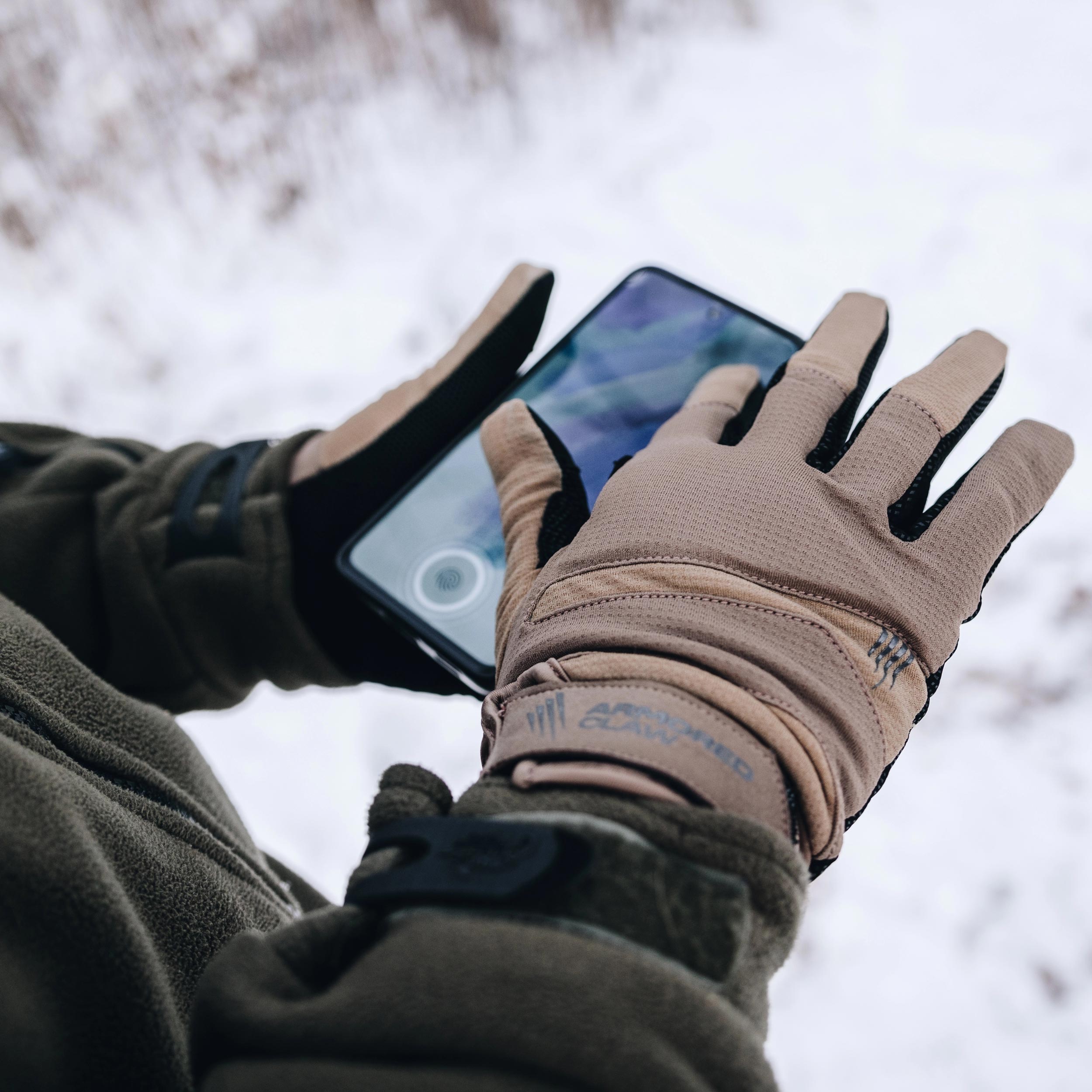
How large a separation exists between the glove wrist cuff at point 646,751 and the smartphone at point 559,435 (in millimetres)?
317

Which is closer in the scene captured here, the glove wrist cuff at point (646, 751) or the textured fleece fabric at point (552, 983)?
the textured fleece fabric at point (552, 983)

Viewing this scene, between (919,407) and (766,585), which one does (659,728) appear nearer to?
(766,585)

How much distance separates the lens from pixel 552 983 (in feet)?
1.11

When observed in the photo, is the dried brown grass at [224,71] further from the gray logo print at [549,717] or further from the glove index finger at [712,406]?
the gray logo print at [549,717]

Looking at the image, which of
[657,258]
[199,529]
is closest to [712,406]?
[199,529]

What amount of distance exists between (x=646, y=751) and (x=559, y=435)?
45cm

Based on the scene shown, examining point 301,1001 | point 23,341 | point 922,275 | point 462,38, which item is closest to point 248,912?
point 301,1001

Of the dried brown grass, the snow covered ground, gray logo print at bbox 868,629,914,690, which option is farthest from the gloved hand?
the dried brown grass

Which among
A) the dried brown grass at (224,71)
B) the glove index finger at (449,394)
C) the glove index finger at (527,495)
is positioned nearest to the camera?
the glove index finger at (527,495)

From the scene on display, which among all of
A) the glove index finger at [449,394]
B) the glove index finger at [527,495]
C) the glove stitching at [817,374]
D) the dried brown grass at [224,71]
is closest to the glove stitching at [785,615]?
the glove index finger at [527,495]

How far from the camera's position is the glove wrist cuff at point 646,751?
426mm

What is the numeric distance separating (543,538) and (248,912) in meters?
0.32

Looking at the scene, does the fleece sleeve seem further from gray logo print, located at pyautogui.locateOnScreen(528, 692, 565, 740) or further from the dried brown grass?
the dried brown grass

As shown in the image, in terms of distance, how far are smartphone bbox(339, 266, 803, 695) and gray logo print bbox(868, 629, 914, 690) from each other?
299mm
